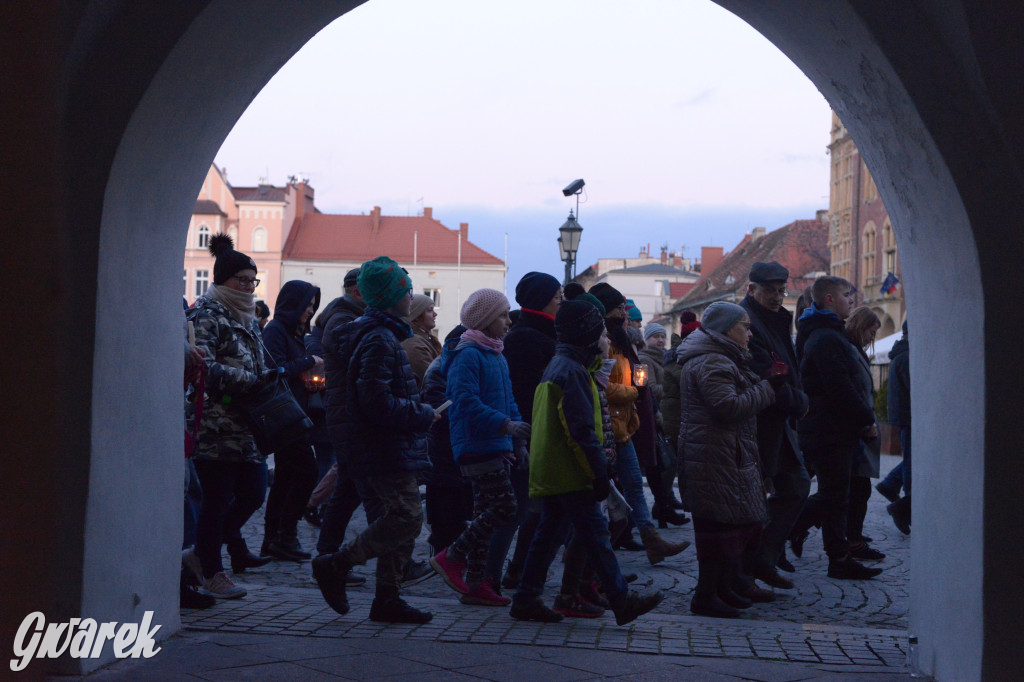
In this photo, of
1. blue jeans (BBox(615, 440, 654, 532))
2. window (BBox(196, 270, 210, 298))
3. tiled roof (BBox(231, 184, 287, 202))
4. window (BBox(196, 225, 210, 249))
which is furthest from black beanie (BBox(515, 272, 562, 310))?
tiled roof (BBox(231, 184, 287, 202))

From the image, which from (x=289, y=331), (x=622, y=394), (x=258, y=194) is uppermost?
(x=258, y=194)

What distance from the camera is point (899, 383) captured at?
10836mm

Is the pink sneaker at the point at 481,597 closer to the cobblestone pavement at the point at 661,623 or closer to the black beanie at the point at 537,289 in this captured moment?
the cobblestone pavement at the point at 661,623

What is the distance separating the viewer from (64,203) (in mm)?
4602

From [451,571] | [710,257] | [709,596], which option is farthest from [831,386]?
[710,257]

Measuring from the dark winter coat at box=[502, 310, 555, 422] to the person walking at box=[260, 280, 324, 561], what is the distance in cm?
163

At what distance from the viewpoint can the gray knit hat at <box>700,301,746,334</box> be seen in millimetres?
6703

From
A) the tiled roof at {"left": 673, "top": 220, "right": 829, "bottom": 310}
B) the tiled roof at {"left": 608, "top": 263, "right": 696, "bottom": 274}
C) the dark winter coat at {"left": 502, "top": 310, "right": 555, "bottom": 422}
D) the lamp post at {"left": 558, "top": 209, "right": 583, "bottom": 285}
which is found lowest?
the dark winter coat at {"left": 502, "top": 310, "right": 555, "bottom": 422}

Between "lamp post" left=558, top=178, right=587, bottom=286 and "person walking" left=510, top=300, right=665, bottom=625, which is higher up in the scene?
"lamp post" left=558, top=178, right=587, bottom=286

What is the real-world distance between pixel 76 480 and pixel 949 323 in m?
3.60

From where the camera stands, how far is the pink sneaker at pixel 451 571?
6.55 meters

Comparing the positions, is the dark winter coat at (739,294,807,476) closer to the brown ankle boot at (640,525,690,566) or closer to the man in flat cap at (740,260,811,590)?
the man in flat cap at (740,260,811,590)

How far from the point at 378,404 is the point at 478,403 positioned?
1.01m

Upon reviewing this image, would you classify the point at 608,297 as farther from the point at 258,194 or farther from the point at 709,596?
the point at 258,194
